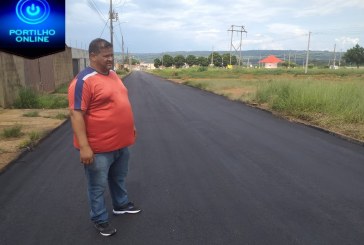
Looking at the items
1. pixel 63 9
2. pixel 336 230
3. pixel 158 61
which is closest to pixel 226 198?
pixel 336 230

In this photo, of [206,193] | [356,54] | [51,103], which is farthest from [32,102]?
[356,54]

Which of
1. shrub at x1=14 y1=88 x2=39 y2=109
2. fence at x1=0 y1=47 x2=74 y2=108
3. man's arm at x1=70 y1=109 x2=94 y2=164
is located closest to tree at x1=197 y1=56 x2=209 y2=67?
fence at x1=0 y1=47 x2=74 y2=108

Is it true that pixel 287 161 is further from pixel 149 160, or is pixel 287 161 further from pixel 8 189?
pixel 8 189

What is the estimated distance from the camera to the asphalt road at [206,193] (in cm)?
390

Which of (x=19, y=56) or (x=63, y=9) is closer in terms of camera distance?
(x=63, y=9)

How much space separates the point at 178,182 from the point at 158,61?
581 feet

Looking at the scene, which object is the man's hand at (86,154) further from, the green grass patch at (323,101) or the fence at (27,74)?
the fence at (27,74)

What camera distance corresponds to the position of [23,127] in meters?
10.2

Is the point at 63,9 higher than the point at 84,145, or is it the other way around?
the point at 63,9

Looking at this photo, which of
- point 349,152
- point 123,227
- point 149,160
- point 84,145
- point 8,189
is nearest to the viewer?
A: point 84,145

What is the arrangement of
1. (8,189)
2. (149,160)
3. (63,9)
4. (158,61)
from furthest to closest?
(158,61) → (63,9) → (149,160) → (8,189)

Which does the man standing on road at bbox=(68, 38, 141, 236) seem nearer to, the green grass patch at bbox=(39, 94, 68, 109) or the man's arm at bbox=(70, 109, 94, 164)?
the man's arm at bbox=(70, 109, 94, 164)

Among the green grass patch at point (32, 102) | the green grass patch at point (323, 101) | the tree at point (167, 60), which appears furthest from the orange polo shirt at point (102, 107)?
the tree at point (167, 60)

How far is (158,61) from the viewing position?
591 feet
